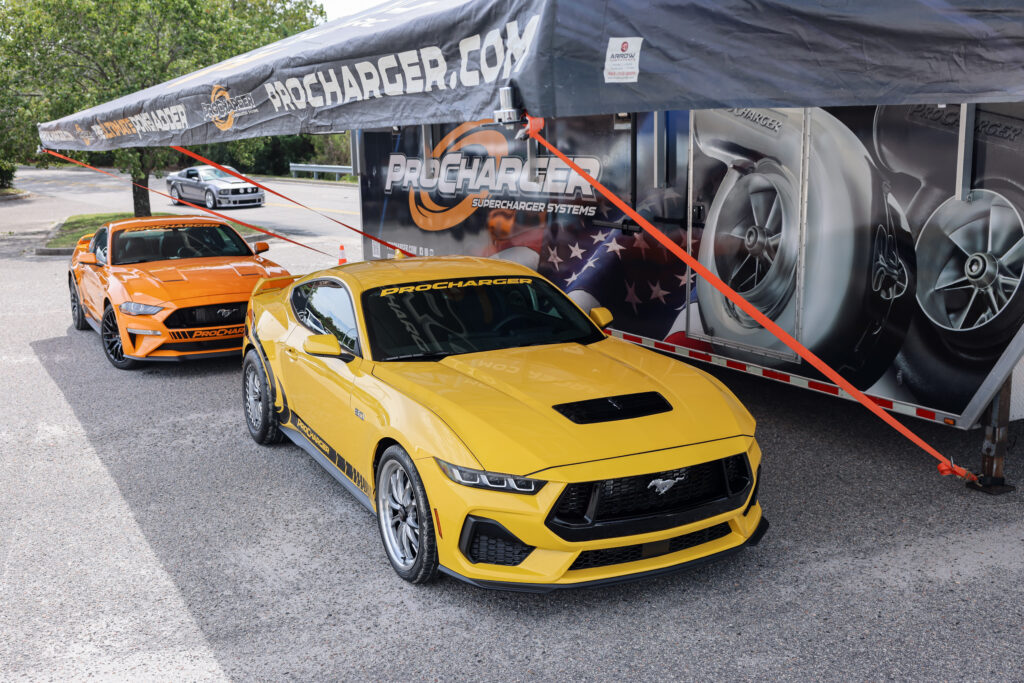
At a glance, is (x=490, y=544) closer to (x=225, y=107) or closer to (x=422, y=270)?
(x=422, y=270)

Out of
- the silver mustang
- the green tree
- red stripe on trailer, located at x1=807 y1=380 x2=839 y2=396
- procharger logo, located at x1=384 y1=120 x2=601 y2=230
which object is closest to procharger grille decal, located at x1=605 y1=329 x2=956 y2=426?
red stripe on trailer, located at x1=807 y1=380 x2=839 y2=396

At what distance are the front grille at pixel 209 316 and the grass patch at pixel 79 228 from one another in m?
12.4

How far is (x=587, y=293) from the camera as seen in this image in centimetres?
842

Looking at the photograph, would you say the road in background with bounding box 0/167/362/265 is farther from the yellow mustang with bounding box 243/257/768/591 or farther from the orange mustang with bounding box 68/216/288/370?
the yellow mustang with bounding box 243/257/768/591

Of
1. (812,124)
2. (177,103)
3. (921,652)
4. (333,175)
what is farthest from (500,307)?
(333,175)

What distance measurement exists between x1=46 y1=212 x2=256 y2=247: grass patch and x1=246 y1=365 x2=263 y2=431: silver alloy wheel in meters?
14.7

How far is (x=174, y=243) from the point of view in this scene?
10273mm

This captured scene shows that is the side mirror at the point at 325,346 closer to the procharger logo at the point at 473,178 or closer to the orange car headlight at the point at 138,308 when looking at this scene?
the procharger logo at the point at 473,178

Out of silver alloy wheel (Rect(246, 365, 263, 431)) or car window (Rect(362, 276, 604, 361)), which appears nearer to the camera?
car window (Rect(362, 276, 604, 361))

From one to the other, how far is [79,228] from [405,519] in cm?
2254

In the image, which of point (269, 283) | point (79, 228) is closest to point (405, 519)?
point (269, 283)

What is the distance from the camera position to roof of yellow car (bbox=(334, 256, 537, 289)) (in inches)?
231

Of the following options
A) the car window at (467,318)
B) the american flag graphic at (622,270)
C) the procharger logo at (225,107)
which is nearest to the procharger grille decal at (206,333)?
the procharger logo at (225,107)

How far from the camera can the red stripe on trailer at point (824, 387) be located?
616 centimetres
